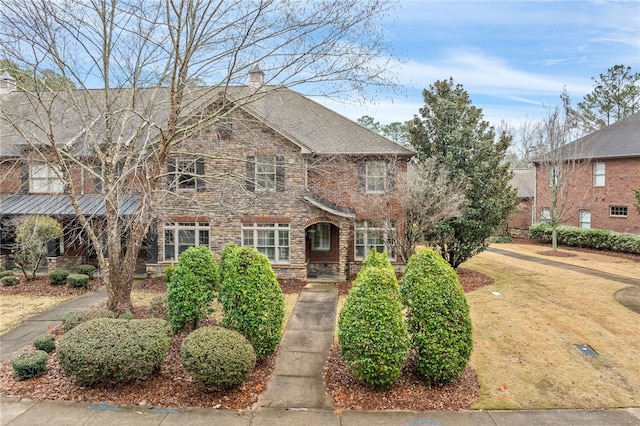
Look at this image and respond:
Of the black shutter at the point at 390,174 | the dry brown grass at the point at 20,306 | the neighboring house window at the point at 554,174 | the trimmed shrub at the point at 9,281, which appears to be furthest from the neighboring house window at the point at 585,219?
the trimmed shrub at the point at 9,281

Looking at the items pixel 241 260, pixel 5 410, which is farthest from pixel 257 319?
pixel 5 410

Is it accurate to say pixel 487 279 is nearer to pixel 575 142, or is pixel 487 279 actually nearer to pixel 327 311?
pixel 327 311

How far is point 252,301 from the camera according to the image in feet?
26.0

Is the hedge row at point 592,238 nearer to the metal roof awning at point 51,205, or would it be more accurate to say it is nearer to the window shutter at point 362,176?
the window shutter at point 362,176

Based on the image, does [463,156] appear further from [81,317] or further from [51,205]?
[51,205]

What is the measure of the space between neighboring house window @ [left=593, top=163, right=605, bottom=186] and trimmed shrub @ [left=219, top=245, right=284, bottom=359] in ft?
87.6

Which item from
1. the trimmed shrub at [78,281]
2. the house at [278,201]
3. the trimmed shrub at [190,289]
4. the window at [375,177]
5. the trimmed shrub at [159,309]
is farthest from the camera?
the window at [375,177]

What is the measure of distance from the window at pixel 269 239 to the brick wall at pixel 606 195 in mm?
18826

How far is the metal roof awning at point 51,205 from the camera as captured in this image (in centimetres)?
1647

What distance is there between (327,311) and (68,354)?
7.11 m

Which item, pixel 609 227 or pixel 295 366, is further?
pixel 609 227

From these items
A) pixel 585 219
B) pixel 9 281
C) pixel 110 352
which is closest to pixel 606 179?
pixel 585 219

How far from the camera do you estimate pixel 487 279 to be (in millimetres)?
Answer: 16391

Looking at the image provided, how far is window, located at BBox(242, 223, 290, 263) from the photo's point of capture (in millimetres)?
16422
